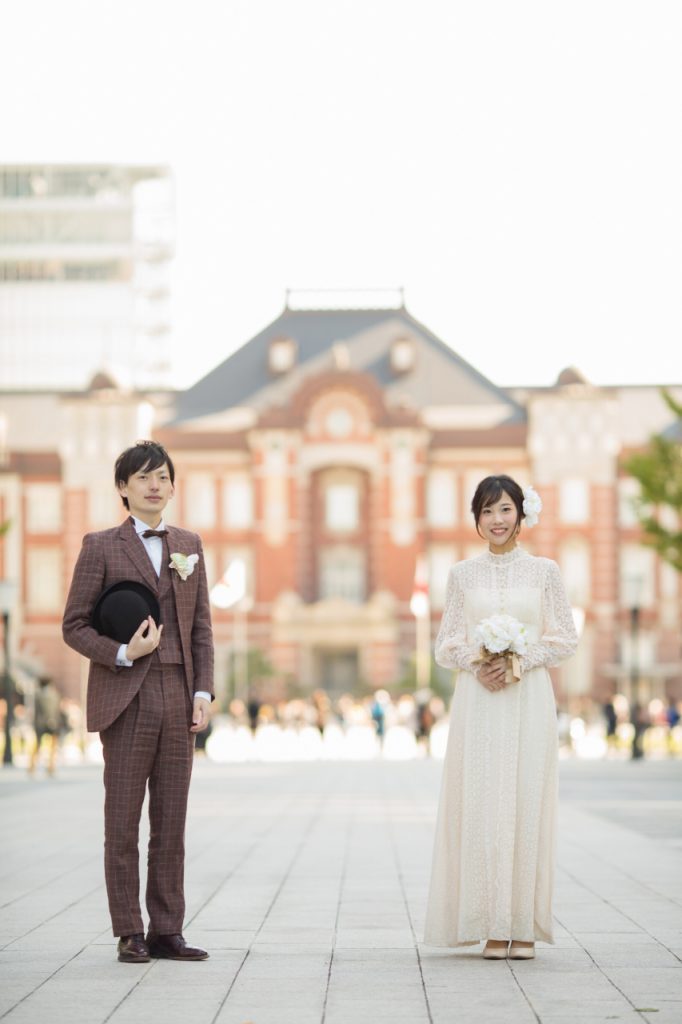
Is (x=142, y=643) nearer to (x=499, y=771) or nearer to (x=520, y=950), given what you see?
(x=499, y=771)

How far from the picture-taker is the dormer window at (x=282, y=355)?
2808 inches

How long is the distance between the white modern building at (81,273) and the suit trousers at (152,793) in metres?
114

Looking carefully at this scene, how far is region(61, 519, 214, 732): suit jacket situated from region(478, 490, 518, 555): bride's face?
114cm

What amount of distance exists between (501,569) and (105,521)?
6175 cm

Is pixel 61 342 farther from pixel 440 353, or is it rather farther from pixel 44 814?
pixel 44 814

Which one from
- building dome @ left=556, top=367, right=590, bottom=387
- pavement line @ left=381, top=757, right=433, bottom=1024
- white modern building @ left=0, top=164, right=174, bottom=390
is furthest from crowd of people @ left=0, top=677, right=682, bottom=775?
white modern building @ left=0, top=164, right=174, bottom=390

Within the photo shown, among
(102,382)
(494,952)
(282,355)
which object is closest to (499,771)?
(494,952)

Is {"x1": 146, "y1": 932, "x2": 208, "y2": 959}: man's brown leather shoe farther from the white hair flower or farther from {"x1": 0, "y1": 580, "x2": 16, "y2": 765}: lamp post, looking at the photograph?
{"x1": 0, "y1": 580, "x2": 16, "y2": 765}: lamp post

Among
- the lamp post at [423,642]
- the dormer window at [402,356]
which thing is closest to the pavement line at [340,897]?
the lamp post at [423,642]

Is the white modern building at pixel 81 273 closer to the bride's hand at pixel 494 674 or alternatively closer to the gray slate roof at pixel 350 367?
the gray slate roof at pixel 350 367

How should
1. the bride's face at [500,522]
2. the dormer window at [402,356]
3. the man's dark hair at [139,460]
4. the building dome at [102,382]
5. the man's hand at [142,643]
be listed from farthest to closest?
the dormer window at [402,356] → the building dome at [102,382] → the bride's face at [500,522] → the man's dark hair at [139,460] → the man's hand at [142,643]

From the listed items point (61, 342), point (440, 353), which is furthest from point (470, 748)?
point (61, 342)

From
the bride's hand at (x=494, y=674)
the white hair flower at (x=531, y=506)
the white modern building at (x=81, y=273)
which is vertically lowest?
the bride's hand at (x=494, y=674)

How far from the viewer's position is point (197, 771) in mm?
29125
